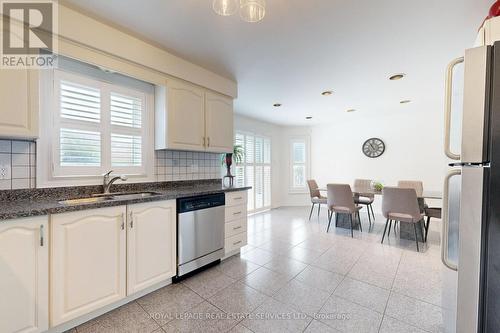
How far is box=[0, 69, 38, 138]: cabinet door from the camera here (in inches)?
57.0

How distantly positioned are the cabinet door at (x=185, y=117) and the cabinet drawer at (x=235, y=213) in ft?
2.87

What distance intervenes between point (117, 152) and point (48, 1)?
1.30m

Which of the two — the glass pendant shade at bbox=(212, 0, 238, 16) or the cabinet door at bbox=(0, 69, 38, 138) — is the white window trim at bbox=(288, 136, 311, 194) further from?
the cabinet door at bbox=(0, 69, 38, 138)

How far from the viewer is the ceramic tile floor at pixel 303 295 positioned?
1608mm

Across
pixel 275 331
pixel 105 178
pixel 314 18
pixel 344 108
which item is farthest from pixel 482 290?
pixel 344 108

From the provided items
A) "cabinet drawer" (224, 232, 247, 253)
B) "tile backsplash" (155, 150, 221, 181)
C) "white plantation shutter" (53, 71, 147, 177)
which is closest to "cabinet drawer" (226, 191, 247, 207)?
"cabinet drawer" (224, 232, 247, 253)

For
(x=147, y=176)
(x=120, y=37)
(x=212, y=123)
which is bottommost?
(x=147, y=176)

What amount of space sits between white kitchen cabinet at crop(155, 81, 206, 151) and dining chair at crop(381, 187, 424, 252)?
2.84 m

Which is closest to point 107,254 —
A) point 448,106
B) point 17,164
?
point 17,164

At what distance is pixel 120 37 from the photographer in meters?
1.99

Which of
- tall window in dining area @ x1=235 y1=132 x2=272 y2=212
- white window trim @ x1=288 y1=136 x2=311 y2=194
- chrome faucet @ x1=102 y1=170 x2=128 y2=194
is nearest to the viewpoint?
chrome faucet @ x1=102 y1=170 x2=128 y2=194

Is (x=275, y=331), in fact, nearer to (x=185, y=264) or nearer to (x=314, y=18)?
(x=185, y=264)

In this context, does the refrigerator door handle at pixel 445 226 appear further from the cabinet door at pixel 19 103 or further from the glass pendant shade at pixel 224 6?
the cabinet door at pixel 19 103

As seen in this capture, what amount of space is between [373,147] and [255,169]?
3.02 m
